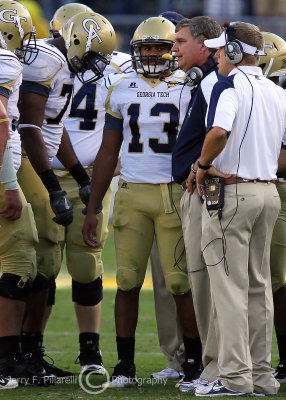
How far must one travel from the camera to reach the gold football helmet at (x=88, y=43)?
615 cm

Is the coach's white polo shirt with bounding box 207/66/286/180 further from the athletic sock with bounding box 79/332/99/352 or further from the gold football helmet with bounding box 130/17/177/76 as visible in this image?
the athletic sock with bounding box 79/332/99/352

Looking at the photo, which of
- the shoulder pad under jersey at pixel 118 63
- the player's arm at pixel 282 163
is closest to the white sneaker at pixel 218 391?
the player's arm at pixel 282 163

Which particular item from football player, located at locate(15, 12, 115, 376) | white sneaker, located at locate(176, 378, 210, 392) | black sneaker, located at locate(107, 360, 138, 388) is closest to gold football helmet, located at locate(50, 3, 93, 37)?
football player, located at locate(15, 12, 115, 376)

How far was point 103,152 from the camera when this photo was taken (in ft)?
19.4

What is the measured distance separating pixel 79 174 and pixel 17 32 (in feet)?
3.40

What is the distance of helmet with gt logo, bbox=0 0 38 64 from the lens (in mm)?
5746

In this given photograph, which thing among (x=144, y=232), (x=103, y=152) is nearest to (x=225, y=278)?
(x=144, y=232)

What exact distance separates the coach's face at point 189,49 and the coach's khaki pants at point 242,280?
93cm

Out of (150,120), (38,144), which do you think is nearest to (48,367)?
(38,144)

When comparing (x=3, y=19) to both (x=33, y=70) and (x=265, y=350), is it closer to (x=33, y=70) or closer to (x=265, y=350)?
(x=33, y=70)

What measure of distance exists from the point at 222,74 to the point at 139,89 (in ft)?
2.16

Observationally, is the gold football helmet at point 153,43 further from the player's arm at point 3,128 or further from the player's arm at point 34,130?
the player's arm at point 3,128

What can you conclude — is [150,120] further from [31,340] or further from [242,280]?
[31,340]

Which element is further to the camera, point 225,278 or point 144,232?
point 144,232
